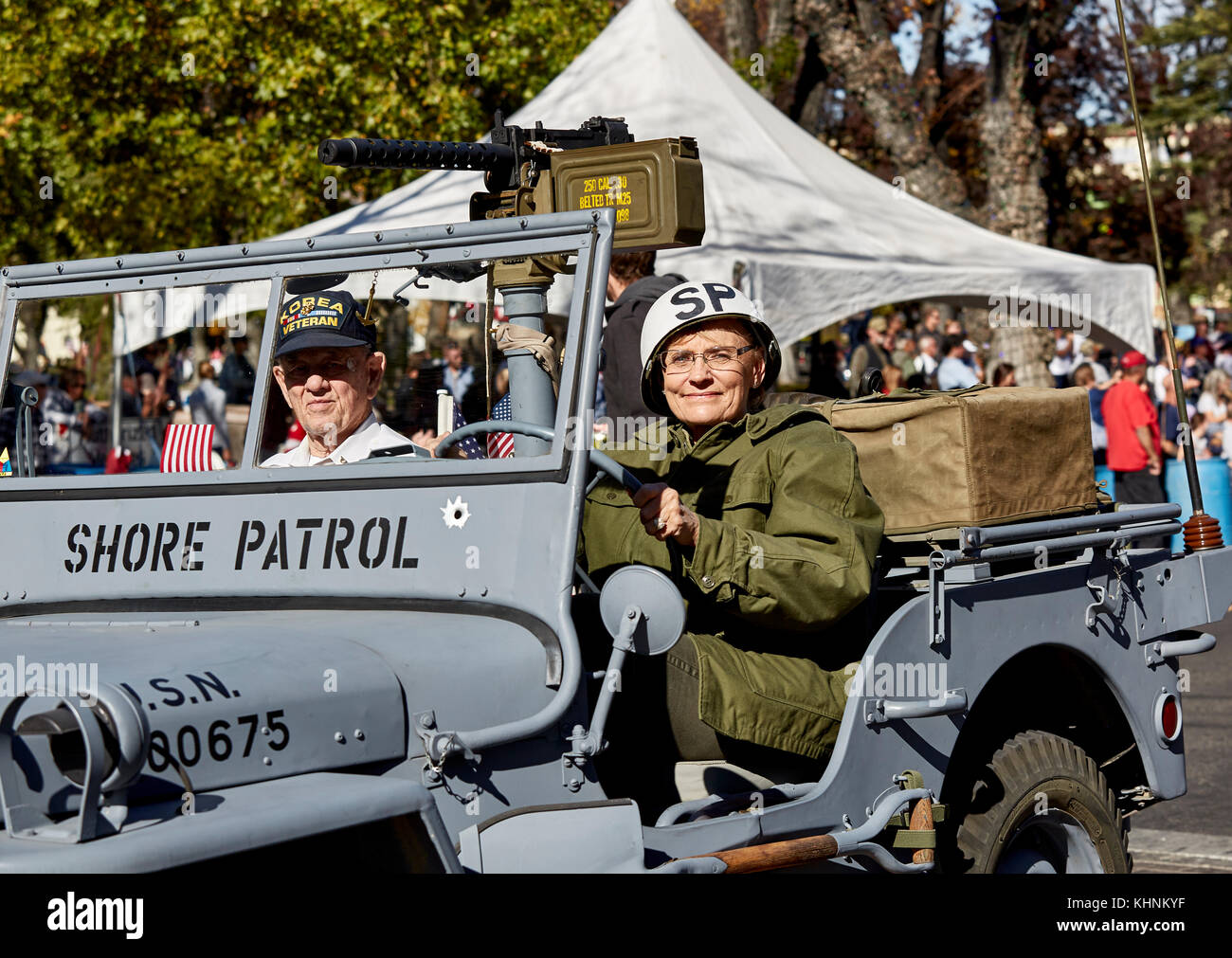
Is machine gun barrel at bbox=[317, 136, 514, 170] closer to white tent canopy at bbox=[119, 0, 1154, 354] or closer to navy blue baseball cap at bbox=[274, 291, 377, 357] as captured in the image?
navy blue baseball cap at bbox=[274, 291, 377, 357]

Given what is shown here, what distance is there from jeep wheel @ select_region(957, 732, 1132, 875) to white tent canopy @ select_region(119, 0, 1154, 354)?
6.17 m

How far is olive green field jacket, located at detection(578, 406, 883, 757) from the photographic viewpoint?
329 centimetres

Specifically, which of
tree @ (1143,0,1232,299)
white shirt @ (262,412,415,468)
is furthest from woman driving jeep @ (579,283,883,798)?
tree @ (1143,0,1232,299)

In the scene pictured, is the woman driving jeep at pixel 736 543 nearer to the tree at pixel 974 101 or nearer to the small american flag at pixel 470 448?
the small american flag at pixel 470 448

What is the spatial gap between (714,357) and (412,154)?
866 millimetres

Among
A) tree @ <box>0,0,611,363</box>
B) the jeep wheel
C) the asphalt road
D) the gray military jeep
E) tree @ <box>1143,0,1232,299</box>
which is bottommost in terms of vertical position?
the asphalt road

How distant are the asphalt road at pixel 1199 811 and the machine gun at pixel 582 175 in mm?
2847

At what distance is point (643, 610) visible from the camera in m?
2.92

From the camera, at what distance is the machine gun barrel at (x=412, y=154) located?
3.59 meters

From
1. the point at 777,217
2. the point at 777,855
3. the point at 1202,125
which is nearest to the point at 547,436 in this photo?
the point at 777,855

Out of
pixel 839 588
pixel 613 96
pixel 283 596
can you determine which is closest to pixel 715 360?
→ pixel 839 588

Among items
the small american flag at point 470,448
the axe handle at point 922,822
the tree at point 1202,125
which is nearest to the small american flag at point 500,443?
the small american flag at point 470,448

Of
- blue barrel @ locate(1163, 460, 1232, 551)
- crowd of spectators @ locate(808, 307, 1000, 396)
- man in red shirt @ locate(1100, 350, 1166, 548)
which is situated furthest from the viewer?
crowd of spectators @ locate(808, 307, 1000, 396)
